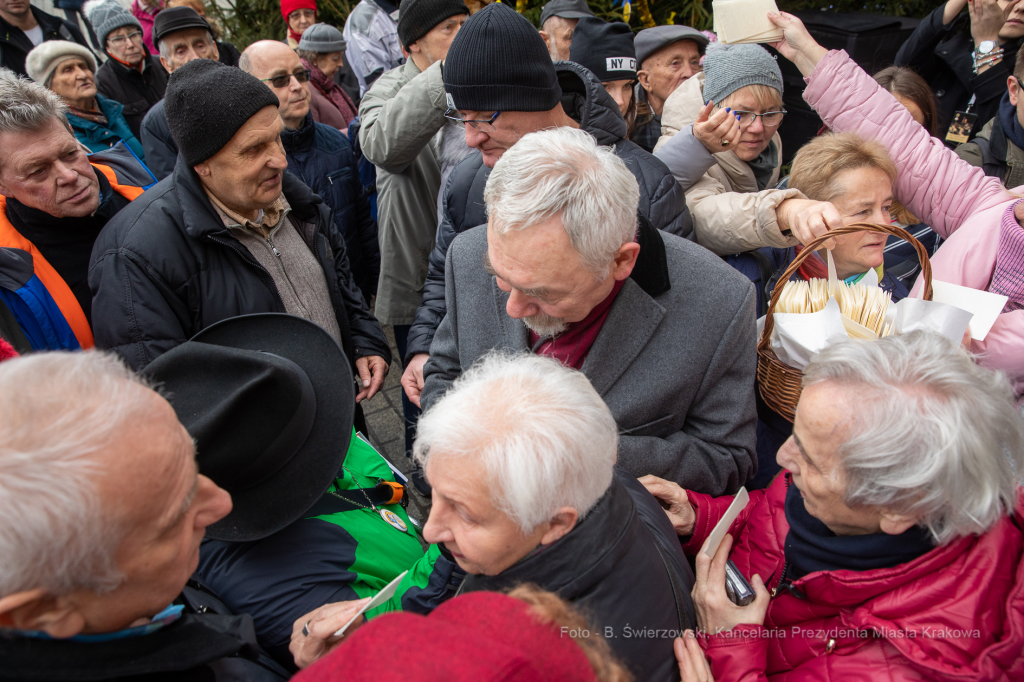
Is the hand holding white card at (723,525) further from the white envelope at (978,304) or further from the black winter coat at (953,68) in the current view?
the black winter coat at (953,68)

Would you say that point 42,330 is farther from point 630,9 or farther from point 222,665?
point 630,9

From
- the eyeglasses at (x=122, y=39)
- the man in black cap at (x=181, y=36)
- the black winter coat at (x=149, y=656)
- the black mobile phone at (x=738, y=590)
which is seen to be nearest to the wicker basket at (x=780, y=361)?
the black mobile phone at (x=738, y=590)

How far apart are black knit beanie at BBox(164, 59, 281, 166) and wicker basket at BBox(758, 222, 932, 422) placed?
206 centimetres

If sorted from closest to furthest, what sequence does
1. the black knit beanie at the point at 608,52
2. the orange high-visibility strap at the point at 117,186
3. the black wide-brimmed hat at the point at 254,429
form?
the black wide-brimmed hat at the point at 254,429
the orange high-visibility strap at the point at 117,186
the black knit beanie at the point at 608,52

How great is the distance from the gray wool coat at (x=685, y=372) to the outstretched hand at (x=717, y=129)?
90 cm

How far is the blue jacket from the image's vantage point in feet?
13.7

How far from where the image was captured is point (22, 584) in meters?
0.97

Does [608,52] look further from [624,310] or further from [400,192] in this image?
[624,310]

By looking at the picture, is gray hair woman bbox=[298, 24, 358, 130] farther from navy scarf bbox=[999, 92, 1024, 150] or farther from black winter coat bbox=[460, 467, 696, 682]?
black winter coat bbox=[460, 467, 696, 682]

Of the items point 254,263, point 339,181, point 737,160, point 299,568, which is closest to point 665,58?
point 737,160

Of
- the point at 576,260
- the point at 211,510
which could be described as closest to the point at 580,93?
the point at 576,260

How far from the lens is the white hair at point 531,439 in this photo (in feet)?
4.26

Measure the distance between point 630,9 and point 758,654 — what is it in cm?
610

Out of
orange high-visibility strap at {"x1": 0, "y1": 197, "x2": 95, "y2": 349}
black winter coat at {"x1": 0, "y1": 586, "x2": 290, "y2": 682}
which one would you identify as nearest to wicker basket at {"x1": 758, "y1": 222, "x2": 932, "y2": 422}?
black winter coat at {"x1": 0, "y1": 586, "x2": 290, "y2": 682}
